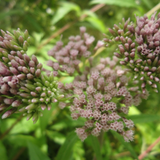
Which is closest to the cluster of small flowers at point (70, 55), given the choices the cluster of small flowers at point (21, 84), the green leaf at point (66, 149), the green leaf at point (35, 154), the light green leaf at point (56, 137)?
the cluster of small flowers at point (21, 84)

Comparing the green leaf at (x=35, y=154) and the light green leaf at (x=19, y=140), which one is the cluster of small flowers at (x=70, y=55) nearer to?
the green leaf at (x=35, y=154)

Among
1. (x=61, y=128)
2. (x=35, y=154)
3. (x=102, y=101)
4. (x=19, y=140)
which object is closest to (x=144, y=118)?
(x=102, y=101)

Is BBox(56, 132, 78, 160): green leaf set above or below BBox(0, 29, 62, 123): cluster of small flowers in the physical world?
below

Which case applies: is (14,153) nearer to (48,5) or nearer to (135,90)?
(135,90)

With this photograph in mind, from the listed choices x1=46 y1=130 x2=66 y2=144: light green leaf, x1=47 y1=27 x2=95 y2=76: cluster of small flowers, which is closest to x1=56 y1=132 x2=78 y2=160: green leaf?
x1=47 y1=27 x2=95 y2=76: cluster of small flowers

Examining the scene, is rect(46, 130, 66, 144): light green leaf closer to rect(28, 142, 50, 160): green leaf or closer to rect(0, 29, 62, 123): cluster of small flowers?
rect(28, 142, 50, 160): green leaf

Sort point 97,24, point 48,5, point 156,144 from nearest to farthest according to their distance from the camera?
point 156,144
point 97,24
point 48,5

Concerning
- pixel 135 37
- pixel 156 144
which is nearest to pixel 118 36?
pixel 135 37
